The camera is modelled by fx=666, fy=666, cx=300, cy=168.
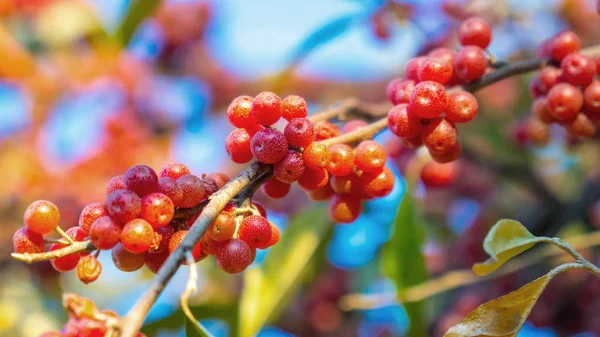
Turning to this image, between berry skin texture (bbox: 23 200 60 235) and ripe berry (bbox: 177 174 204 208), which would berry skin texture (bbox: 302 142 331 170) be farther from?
berry skin texture (bbox: 23 200 60 235)

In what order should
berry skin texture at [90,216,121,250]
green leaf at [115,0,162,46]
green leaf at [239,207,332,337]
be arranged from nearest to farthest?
1. berry skin texture at [90,216,121,250]
2. green leaf at [239,207,332,337]
3. green leaf at [115,0,162,46]

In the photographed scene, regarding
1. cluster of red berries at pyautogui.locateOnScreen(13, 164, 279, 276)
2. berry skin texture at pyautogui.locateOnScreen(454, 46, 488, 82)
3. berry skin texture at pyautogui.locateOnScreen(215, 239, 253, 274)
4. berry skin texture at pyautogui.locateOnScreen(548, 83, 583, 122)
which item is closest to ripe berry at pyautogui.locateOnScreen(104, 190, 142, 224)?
cluster of red berries at pyautogui.locateOnScreen(13, 164, 279, 276)

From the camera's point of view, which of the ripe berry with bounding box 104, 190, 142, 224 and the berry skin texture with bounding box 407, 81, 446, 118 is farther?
the berry skin texture with bounding box 407, 81, 446, 118

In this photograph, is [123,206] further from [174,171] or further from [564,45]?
[564,45]

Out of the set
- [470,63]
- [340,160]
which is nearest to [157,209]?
[340,160]

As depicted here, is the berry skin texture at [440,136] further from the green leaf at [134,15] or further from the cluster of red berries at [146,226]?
the green leaf at [134,15]

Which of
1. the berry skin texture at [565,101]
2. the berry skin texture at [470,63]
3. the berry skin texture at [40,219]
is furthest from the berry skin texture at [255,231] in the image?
the berry skin texture at [565,101]

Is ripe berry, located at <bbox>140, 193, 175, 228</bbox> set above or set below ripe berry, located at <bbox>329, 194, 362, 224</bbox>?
above

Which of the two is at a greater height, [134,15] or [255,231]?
[134,15]
